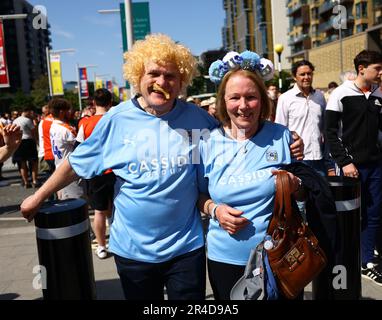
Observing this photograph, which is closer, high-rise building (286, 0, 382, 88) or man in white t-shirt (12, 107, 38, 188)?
man in white t-shirt (12, 107, 38, 188)

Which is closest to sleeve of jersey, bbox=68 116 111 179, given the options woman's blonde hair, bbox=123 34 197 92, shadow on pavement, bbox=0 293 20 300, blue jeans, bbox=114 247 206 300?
woman's blonde hair, bbox=123 34 197 92

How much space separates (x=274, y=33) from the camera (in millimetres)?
84750

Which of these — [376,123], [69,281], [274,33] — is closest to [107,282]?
[69,281]

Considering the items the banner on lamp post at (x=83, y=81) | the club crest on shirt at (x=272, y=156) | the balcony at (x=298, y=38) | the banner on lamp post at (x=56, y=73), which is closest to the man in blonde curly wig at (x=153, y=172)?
the club crest on shirt at (x=272, y=156)

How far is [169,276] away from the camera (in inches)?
86.7

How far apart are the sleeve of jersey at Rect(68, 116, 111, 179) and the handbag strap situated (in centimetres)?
91

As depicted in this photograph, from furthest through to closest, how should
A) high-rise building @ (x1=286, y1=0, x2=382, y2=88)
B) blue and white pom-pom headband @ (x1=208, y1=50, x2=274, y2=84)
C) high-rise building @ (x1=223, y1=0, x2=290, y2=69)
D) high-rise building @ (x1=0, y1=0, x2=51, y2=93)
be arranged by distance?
high-rise building @ (x1=0, y1=0, x2=51, y2=93) → high-rise building @ (x1=223, y1=0, x2=290, y2=69) → high-rise building @ (x1=286, y1=0, x2=382, y2=88) → blue and white pom-pom headband @ (x1=208, y1=50, x2=274, y2=84)

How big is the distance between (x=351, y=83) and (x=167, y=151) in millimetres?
2439

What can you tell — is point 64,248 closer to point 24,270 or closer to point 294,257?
point 294,257

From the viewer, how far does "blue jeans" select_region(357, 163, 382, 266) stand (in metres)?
3.78

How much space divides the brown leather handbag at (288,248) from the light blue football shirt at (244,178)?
0.31 ft

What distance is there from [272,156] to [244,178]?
182mm

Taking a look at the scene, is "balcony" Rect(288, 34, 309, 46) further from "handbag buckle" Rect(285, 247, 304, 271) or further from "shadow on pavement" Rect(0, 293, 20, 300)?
"handbag buckle" Rect(285, 247, 304, 271)

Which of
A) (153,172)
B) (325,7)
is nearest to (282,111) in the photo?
(153,172)
